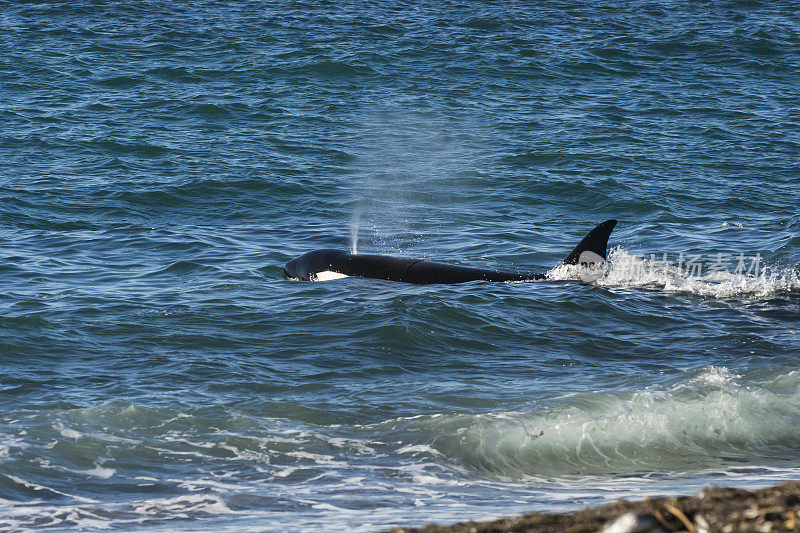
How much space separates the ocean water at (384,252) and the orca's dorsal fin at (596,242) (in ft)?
1.03

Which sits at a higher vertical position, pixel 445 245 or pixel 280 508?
pixel 280 508

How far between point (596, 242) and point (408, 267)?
3.35m

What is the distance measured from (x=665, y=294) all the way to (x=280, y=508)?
9.99 m

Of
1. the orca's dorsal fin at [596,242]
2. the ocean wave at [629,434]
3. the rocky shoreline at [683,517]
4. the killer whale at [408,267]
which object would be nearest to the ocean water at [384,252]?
the ocean wave at [629,434]

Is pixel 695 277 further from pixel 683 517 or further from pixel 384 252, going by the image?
pixel 683 517

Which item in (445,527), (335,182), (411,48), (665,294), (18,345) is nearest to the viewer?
(445,527)

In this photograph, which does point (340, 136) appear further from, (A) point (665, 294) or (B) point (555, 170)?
(A) point (665, 294)

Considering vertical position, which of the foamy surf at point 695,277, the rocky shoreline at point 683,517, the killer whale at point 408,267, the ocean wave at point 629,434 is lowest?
the foamy surf at point 695,277

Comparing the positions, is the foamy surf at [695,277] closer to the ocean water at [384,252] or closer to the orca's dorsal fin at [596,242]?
the ocean water at [384,252]

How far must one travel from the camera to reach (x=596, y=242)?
1625cm

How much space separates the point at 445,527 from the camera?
19.6ft

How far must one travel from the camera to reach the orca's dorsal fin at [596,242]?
1609 centimetres

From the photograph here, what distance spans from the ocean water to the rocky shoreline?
69.2 inches

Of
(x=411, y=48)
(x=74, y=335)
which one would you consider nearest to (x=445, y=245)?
(x=74, y=335)
